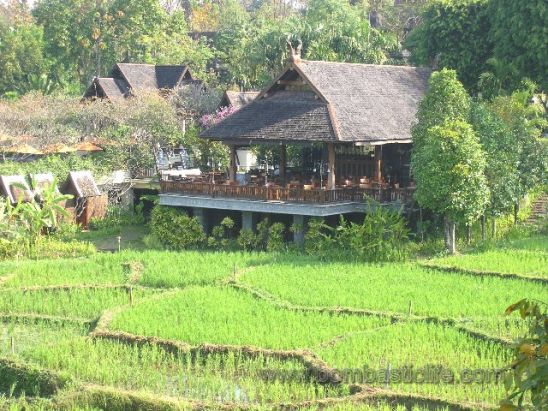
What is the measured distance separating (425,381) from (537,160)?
13.0 m

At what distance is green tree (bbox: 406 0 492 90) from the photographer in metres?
32.0

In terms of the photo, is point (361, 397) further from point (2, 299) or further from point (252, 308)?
point (2, 299)

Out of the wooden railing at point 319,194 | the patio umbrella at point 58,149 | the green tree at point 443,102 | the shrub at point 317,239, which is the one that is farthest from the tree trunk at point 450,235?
the patio umbrella at point 58,149

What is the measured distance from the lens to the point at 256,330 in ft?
50.3

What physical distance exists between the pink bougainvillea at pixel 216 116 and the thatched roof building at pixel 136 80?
15.0 feet

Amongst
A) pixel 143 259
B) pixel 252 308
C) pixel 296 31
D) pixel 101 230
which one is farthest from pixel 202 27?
pixel 252 308

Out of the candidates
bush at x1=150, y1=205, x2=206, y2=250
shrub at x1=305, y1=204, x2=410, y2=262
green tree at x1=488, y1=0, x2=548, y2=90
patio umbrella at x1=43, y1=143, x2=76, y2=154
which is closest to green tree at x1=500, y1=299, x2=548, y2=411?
shrub at x1=305, y1=204, x2=410, y2=262

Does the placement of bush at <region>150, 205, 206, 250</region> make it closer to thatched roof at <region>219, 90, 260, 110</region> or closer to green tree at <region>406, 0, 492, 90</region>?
thatched roof at <region>219, 90, 260, 110</region>

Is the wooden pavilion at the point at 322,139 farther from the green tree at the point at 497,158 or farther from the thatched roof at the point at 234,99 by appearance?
the thatched roof at the point at 234,99

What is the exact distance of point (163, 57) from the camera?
48.4 meters

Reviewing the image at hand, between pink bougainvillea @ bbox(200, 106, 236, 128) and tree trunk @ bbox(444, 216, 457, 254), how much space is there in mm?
13121

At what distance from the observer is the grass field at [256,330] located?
12547 millimetres

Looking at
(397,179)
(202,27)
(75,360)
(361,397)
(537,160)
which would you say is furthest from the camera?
Result: (202,27)

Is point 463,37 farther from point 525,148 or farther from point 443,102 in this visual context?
point 443,102
